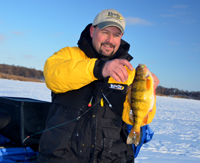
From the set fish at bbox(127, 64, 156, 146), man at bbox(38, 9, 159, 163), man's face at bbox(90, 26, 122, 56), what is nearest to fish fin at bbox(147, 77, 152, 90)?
fish at bbox(127, 64, 156, 146)

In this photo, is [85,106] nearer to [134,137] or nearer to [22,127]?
[134,137]

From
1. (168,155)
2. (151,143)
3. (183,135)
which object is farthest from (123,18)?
(183,135)

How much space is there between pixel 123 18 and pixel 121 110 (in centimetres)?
116

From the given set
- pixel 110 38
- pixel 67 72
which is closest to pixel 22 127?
pixel 67 72

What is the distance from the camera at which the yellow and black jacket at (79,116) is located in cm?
187

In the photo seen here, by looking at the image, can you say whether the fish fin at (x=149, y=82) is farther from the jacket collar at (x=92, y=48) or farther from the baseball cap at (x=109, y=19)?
the baseball cap at (x=109, y=19)

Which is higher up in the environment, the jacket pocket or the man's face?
the man's face

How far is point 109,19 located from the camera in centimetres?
237

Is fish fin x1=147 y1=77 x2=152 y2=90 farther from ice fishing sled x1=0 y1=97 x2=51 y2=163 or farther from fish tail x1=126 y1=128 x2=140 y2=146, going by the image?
ice fishing sled x1=0 y1=97 x2=51 y2=163

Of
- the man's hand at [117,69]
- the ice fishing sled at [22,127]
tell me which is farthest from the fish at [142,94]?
the ice fishing sled at [22,127]

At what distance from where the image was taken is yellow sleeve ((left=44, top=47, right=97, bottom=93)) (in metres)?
1.71

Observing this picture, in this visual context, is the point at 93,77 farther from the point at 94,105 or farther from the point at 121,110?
the point at 121,110

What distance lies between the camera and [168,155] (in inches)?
183

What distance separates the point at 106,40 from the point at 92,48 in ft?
0.64
